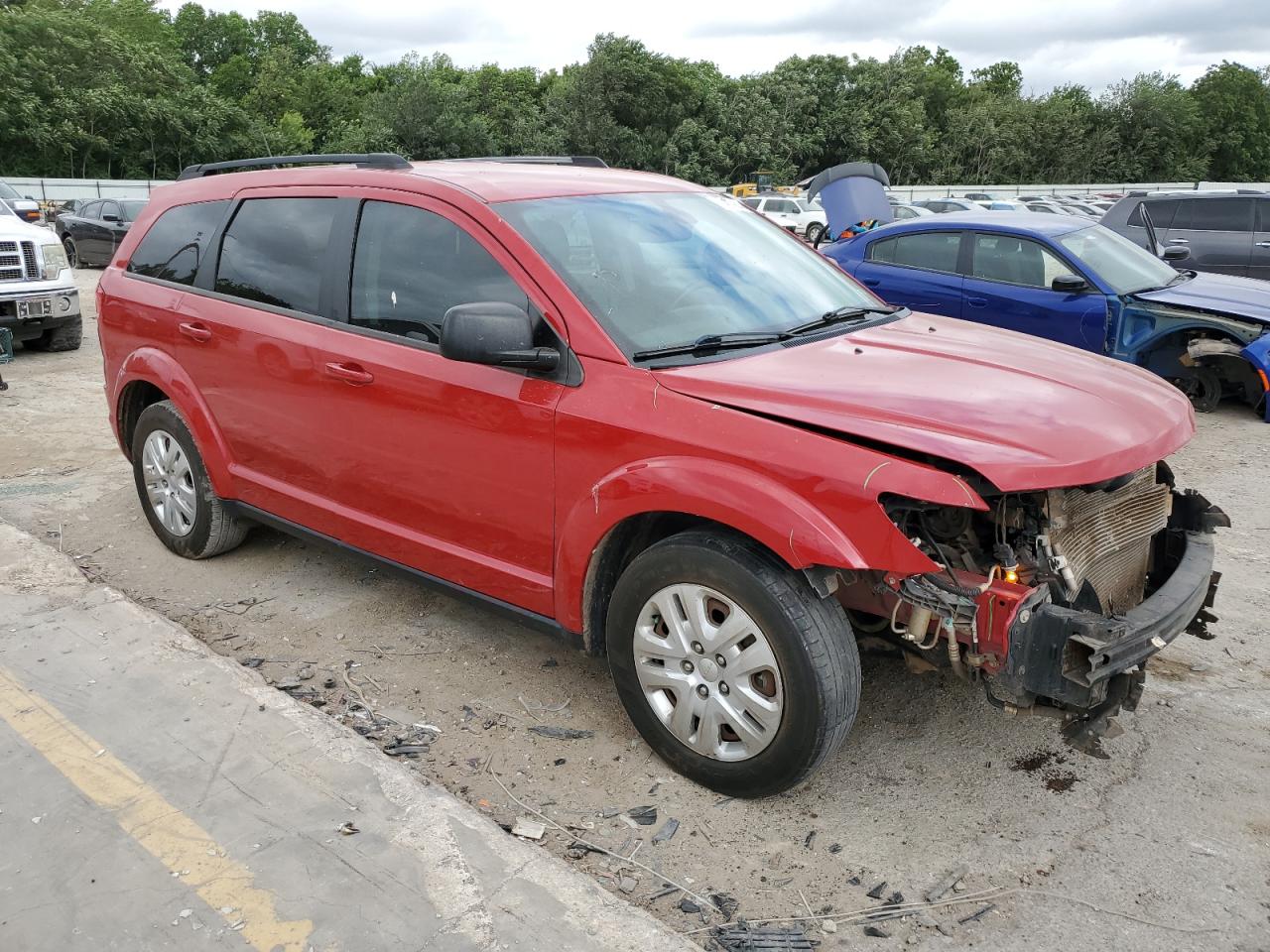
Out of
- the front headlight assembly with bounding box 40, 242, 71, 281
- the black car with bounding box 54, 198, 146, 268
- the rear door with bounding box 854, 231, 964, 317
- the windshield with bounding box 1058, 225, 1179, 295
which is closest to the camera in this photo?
the windshield with bounding box 1058, 225, 1179, 295

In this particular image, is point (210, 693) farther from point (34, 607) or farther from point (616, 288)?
point (616, 288)

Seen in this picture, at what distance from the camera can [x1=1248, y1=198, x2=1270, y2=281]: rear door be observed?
13875mm

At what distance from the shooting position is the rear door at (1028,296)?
820 centimetres

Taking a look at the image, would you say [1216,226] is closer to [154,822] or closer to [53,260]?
[53,260]

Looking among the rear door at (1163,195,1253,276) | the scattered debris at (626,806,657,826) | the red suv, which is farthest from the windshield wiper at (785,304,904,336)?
the rear door at (1163,195,1253,276)

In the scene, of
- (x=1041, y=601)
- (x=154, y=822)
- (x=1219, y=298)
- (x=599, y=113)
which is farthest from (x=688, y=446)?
(x=599, y=113)

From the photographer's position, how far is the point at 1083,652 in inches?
110

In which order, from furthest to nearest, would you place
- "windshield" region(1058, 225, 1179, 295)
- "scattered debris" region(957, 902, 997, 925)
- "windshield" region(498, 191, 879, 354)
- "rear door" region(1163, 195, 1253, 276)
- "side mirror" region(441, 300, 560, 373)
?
"rear door" region(1163, 195, 1253, 276) → "windshield" region(1058, 225, 1179, 295) → "windshield" region(498, 191, 879, 354) → "side mirror" region(441, 300, 560, 373) → "scattered debris" region(957, 902, 997, 925)

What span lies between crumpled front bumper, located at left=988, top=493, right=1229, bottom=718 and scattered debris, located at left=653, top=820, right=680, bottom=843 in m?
0.99

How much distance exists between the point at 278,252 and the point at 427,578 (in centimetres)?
154

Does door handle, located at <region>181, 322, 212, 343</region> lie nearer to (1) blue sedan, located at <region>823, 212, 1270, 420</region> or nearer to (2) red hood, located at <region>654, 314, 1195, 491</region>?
(2) red hood, located at <region>654, 314, 1195, 491</region>

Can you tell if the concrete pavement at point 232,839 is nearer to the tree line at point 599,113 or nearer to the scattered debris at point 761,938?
the scattered debris at point 761,938

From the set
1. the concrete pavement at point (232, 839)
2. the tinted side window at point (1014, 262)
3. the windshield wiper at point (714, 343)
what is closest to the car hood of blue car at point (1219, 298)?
the tinted side window at point (1014, 262)

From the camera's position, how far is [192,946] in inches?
98.3
